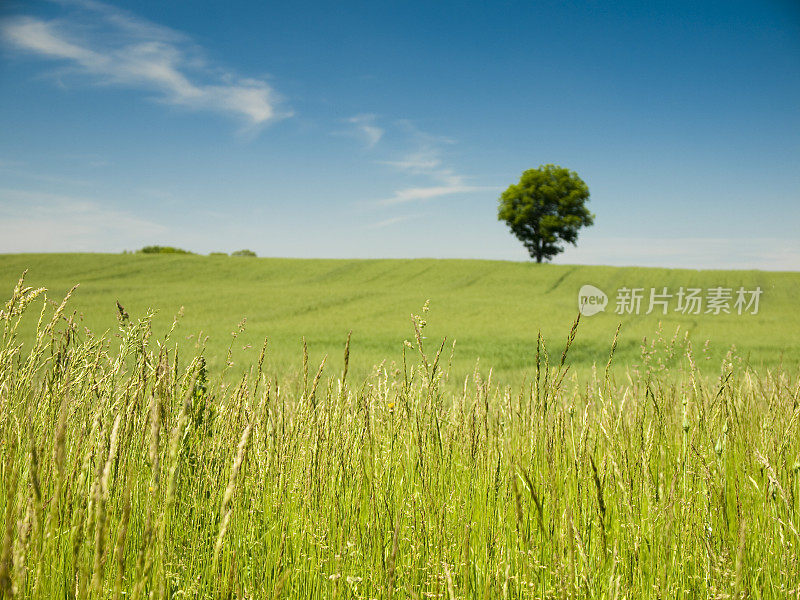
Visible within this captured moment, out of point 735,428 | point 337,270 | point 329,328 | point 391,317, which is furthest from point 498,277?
point 735,428

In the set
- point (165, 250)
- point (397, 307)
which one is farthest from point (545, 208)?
point (165, 250)

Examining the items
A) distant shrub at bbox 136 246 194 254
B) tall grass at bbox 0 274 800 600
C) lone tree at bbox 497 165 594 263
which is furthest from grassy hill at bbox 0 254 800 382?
distant shrub at bbox 136 246 194 254

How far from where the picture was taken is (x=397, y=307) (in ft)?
70.8

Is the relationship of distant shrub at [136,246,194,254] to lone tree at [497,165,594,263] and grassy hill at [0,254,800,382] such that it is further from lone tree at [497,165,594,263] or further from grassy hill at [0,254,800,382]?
lone tree at [497,165,594,263]

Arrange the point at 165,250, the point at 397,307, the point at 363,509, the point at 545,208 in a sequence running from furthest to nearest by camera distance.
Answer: the point at 165,250
the point at 545,208
the point at 397,307
the point at 363,509

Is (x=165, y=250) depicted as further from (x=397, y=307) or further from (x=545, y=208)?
(x=397, y=307)

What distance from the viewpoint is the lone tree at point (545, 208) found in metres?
54.7

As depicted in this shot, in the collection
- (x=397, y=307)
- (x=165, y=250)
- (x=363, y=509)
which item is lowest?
(x=363, y=509)

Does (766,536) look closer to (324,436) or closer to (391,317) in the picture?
(324,436)

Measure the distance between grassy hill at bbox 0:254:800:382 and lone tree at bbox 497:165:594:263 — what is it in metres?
18.5

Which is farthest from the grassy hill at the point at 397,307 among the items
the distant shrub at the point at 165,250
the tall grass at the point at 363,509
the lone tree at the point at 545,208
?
the distant shrub at the point at 165,250

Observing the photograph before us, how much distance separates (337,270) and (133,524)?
34596mm

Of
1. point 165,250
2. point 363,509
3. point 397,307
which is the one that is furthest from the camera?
point 165,250

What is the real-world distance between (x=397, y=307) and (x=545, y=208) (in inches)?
1557
